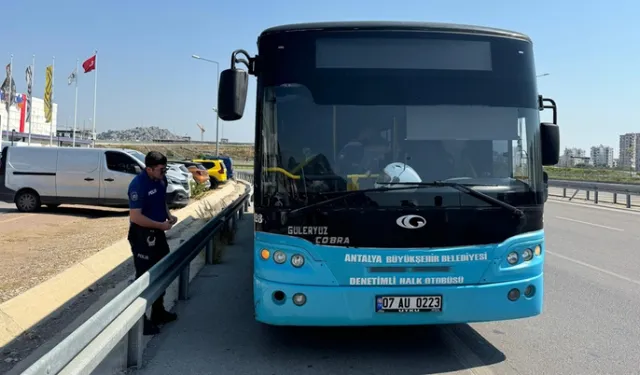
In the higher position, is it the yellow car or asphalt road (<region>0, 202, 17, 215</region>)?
the yellow car

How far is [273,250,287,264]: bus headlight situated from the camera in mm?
4500

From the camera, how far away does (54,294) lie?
259 inches

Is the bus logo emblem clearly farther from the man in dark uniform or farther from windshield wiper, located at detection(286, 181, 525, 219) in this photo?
the man in dark uniform

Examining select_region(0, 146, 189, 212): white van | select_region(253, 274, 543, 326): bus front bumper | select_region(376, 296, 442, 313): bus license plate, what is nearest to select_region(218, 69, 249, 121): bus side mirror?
select_region(253, 274, 543, 326): bus front bumper

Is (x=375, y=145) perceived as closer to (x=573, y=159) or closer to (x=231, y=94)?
(x=231, y=94)

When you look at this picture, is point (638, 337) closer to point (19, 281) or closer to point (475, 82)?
point (475, 82)

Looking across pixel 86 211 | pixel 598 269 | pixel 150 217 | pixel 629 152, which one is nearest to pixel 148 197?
pixel 150 217

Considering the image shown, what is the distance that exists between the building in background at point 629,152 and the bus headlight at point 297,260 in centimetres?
7103

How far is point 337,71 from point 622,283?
5.81 m

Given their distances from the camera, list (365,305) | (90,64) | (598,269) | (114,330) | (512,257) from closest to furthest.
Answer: (114,330)
(365,305)
(512,257)
(598,269)
(90,64)

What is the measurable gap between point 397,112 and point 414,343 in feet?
7.34

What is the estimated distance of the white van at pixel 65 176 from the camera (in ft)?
54.8

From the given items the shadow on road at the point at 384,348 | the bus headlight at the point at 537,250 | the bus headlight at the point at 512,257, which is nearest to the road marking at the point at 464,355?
the shadow on road at the point at 384,348

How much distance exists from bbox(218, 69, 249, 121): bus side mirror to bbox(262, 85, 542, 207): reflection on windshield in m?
0.28
